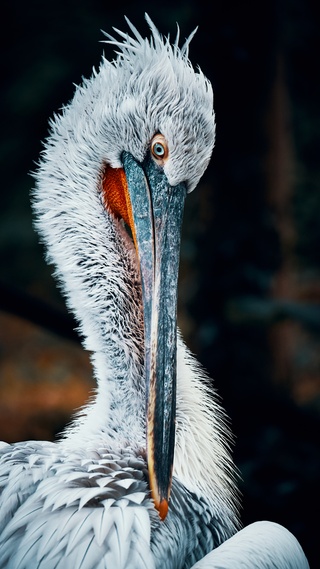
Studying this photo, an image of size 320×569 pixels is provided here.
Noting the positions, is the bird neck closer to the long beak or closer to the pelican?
the pelican

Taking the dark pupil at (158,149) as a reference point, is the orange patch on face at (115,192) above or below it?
below

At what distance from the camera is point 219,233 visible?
11.4 feet

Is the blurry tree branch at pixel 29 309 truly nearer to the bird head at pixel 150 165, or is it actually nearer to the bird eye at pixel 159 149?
the bird head at pixel 150 165

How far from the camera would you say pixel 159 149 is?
2016 mm

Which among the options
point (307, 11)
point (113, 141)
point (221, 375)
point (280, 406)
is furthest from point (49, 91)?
point (113, 141)

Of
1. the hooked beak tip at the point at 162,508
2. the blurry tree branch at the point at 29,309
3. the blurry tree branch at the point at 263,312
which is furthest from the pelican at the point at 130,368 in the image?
the blurry tree branch at the point at 263,312

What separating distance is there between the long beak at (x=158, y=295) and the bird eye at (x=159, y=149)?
0.02 m

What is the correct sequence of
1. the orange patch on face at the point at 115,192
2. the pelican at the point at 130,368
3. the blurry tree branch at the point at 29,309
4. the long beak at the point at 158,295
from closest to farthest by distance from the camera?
1. the pelican at the point at 130,368
2. the long beak at the point at 158,295
3. the orange patch on face at the point at 115,192
4. the blurry tree branch at the point at 29,309

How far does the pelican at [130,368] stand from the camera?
1697 millimetres

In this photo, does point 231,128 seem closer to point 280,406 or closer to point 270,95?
point 270,95

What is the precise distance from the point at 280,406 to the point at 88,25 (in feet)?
10.8

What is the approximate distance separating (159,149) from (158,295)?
387 millimetres

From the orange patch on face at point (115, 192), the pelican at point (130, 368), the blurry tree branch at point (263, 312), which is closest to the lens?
the pelican at point (130, 368)

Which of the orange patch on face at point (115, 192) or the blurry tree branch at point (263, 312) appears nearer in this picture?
the orange patch on face at point (115, 192)
